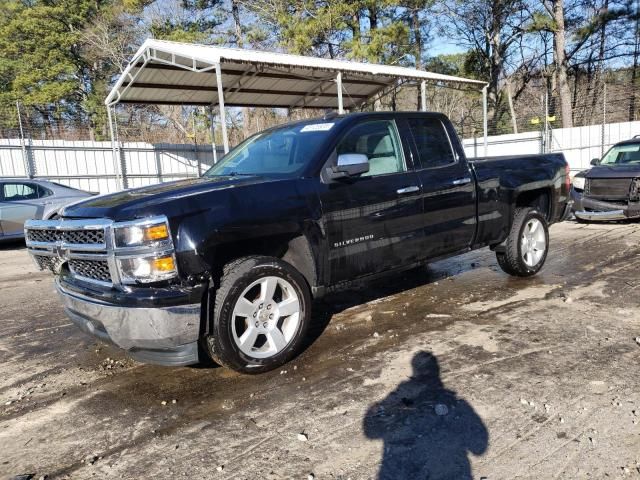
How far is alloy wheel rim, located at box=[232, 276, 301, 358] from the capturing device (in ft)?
11.6

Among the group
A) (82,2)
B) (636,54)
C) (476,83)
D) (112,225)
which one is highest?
(82,2)

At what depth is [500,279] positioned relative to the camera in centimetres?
605

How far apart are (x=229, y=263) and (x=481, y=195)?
2941 millimetres

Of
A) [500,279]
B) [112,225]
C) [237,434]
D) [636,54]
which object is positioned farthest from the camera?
[636,54]

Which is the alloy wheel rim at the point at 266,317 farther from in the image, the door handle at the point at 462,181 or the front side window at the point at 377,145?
the door handle at the point at 462,181

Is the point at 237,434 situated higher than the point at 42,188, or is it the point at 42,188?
the point at 42,188

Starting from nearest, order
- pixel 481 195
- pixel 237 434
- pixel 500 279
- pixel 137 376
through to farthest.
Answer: pixel 237 434 → pixel 137 376 → pixel 481 195 → pixel 500 279

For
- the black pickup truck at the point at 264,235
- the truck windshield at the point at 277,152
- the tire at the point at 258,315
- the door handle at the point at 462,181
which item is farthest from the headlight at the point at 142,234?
the door handle at the point at 462,181

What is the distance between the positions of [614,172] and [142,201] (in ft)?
29.3

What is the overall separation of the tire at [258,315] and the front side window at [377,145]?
119 cm

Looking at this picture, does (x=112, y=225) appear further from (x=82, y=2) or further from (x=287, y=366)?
(x=82, y=2)

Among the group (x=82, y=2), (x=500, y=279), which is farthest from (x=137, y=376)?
(x=82, y=2)

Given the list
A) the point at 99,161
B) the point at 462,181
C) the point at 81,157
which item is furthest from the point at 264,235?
the point at 99,161

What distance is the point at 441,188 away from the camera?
4789mm
